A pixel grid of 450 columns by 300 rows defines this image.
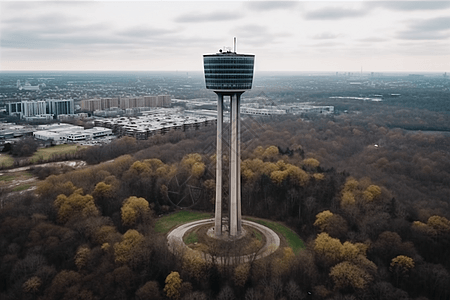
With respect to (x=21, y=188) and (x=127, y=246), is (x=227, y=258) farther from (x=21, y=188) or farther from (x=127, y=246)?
(x=21, y=188)

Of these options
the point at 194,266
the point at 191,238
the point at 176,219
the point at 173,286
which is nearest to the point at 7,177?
the point at 176,219

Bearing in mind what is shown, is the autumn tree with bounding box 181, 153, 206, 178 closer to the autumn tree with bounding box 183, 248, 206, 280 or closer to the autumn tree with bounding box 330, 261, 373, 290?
the autumn tree with bounding box 183, 248, 206, 280

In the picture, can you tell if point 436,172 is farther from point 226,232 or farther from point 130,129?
point 130,129

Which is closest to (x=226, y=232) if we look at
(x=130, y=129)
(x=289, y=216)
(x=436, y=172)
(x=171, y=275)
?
(x=289, y=216)

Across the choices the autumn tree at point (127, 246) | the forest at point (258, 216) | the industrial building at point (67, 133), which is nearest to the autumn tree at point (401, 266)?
the forest at point (258, 216)

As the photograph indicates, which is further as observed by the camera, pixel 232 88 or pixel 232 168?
pixel 232 168

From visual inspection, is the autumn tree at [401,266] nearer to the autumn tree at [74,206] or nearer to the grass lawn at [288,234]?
the grass lawn at [288,234]
